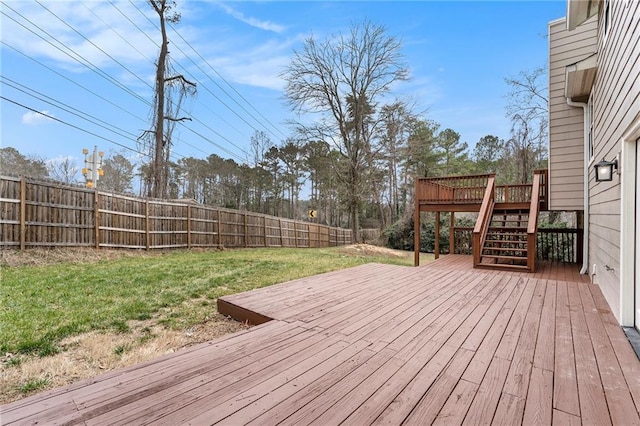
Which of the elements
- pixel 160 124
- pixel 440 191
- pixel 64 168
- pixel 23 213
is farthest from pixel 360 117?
pixel 64 168

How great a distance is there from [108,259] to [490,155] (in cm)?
2790

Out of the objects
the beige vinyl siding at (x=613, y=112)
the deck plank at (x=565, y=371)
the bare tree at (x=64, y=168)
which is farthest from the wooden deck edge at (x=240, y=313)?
the bare tree at (x=64, y=168)

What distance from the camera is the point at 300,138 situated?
17.2 meters

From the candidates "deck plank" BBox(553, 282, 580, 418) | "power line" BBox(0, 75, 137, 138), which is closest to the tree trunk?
"power line" BBox(0, 75, 137, 138)

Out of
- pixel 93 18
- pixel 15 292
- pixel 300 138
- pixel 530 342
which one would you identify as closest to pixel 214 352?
pixel 530 342

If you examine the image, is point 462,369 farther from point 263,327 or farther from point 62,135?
point 62,135

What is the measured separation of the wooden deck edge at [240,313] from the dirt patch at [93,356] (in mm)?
83

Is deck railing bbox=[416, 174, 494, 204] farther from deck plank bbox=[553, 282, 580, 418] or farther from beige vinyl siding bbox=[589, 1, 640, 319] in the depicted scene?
deck plank bbox=[553, 282, 580, 418]

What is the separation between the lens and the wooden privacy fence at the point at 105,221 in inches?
245

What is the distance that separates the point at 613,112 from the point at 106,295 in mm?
6394

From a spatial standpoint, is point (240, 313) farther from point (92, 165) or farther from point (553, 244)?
point (92, 165)

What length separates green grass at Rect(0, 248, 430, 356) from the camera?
9.33 feet

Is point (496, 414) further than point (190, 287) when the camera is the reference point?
No

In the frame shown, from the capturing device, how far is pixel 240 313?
325 centimetres
